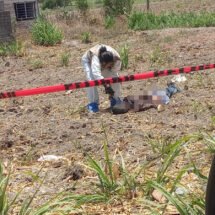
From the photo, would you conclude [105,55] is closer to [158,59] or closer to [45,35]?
[158,59]

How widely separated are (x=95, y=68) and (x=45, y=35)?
8.47 meters

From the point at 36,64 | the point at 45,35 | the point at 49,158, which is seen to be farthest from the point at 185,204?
the point at 45,35

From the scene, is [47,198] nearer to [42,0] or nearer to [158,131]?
[158,131]

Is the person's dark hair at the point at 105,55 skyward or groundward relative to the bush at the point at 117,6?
skyward

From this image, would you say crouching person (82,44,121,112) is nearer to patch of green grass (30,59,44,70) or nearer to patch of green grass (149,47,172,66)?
patch of green grass (149,47,172,66)

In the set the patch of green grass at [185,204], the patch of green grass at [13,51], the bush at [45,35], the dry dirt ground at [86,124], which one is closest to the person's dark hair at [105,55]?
the dry dirt ground at [86,124]

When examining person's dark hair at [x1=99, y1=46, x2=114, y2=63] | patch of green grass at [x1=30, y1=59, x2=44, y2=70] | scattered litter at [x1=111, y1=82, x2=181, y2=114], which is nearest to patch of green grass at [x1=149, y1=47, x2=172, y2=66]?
patch of green grass at [x1=30, y1=59, x2=44, y2=70]

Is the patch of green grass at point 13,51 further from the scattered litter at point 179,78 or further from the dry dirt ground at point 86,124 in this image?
the scattered litter at point 179,78

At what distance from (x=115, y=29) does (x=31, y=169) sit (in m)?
13.3

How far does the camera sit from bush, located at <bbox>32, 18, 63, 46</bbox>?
14602 mm

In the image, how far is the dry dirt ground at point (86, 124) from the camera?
13.4 ft

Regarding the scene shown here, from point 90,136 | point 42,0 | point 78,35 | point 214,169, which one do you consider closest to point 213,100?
point 90,136

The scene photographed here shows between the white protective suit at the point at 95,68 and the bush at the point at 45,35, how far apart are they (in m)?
7.86

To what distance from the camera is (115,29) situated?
17.3m
